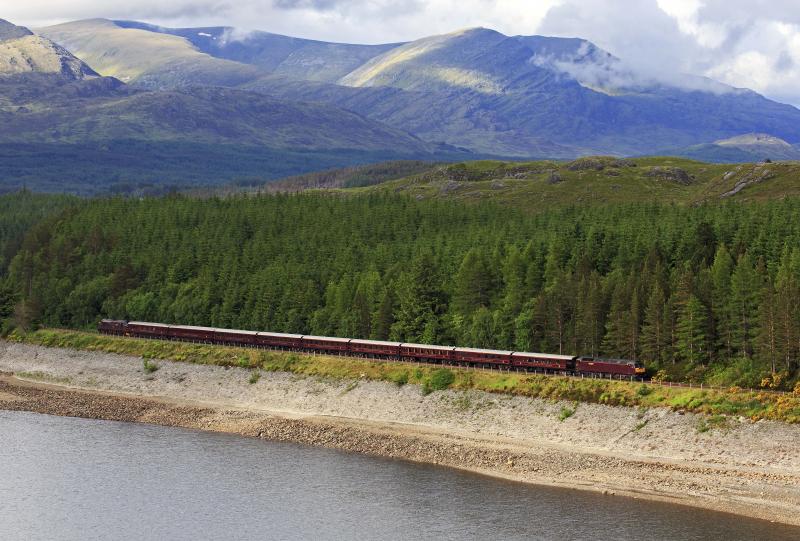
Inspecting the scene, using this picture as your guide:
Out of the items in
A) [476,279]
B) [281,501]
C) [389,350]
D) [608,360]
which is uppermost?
[476,279]

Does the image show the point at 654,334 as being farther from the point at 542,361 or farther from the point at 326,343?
the point at 326,343

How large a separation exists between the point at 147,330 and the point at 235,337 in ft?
53.9

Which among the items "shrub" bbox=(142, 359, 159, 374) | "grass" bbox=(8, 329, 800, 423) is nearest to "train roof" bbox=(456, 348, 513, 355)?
"grass" bbox=(8, 329, 800, 423)

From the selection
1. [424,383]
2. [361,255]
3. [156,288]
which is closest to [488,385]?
[424,383]

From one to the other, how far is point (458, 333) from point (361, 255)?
38233mm

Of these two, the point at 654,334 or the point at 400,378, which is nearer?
the point at 654,334

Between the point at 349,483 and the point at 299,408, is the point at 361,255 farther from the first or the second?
the point at 349,483

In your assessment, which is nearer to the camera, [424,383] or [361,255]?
[424,383]

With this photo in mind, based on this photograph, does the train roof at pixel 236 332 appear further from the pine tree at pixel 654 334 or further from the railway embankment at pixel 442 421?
the pine tree at pixel 654 334


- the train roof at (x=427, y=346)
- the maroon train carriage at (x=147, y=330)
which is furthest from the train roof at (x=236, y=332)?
the train roof at (x=427, y=346)

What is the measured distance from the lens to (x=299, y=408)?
12112 centimetres

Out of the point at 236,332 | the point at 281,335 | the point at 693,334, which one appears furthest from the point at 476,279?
the point at 236,332

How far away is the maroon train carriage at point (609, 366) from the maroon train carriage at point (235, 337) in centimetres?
4802

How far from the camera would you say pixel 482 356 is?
118 m
